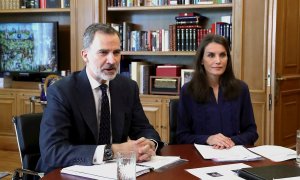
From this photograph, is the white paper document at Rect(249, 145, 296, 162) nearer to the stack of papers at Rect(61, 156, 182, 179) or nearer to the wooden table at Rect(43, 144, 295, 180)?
the wooden table at Rect(43, 144, 295, 180)

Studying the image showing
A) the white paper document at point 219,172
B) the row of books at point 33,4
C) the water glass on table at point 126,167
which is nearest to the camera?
the water glass on table at point 126,167

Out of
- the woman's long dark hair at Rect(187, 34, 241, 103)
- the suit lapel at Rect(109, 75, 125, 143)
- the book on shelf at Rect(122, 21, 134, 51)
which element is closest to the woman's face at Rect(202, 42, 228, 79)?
the woman's long dark hair at Rect(187, 34, 241, 103)

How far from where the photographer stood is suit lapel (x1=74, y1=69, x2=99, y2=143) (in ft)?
6.12

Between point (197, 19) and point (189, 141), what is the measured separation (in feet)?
6.88

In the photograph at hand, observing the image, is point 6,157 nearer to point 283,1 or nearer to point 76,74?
point 76,74

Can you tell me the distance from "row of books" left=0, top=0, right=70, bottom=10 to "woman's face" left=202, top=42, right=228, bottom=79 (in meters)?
2.45

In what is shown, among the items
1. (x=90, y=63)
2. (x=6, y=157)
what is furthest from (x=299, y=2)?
(x=6, y=157)

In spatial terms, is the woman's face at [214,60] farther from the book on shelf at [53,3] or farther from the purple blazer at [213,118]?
the book on shelf at [53,3]

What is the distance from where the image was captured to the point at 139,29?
4551 mm

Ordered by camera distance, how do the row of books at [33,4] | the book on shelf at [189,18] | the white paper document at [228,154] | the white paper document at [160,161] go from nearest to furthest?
the white paper document at [160,161], the white paper document at [228,154], the book on shelf at [189,18], the row of books at [33,4]

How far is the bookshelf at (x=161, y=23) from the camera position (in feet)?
13.0

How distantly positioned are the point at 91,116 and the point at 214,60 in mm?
912

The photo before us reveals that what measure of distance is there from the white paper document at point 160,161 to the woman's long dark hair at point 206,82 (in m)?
0.69

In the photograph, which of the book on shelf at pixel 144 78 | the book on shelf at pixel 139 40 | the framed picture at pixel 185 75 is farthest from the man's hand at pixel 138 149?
the book on shelf at pixel 139 40
